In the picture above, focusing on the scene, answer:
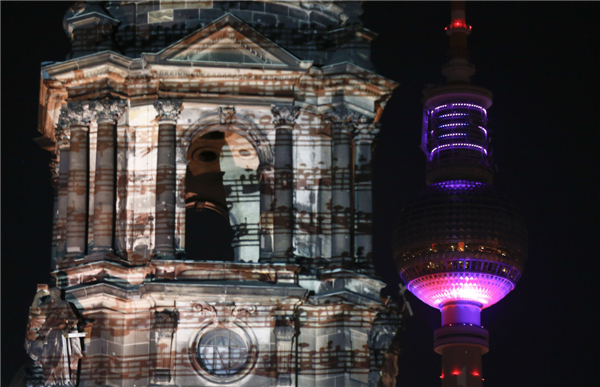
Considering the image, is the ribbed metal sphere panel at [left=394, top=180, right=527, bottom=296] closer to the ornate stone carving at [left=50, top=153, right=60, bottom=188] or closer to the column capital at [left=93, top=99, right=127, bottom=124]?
the ornate stone carving at [left=50, top=153, right=60, bottom=188]

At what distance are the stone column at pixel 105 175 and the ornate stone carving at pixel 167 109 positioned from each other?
153cm

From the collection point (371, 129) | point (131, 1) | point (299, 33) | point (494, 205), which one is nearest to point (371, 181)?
point (371, 129)

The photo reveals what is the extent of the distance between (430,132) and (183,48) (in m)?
96.7

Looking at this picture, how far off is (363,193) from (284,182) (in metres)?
3.20

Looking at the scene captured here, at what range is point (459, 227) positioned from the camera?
149 m

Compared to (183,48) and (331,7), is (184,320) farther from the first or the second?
(331,7)

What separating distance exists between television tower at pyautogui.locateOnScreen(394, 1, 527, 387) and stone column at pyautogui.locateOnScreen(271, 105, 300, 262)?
81.7 meters

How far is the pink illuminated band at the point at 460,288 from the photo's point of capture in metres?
148

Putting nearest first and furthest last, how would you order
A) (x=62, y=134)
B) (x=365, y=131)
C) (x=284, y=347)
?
(x=284, y=347)
(x=365, y=131)
(x=62, y=134)

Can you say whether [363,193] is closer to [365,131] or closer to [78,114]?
[365,131]

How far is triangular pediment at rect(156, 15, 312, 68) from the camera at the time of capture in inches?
2493

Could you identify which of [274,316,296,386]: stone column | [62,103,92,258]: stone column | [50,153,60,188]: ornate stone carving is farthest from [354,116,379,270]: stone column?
[50,153,60,188]: ornate stone carving

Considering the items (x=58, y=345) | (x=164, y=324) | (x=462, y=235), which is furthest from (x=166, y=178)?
(x=462, y=235)

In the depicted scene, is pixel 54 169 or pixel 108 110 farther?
pixel 54 169
